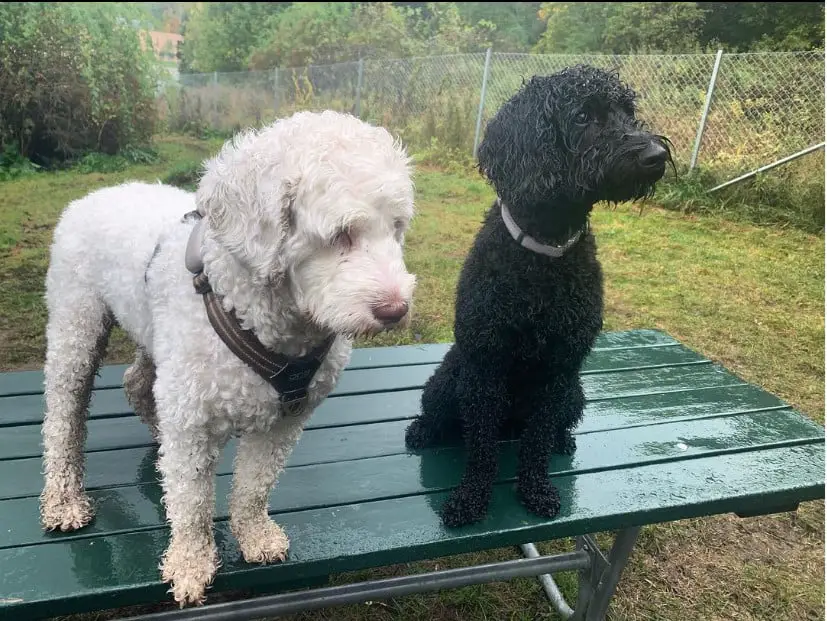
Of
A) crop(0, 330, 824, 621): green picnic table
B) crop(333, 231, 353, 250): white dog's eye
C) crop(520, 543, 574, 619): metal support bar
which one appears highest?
crop(333, 231, 353, 250): white dog's eye

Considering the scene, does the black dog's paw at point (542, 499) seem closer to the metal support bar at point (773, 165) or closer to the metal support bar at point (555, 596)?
the metal support bar at point (555, 596)

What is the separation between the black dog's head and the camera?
1.59 m

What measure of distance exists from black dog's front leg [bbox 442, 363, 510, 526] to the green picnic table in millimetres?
72

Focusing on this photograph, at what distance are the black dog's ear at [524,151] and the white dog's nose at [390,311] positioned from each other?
1.93ft

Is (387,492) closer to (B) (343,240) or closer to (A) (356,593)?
(A) (356,593)

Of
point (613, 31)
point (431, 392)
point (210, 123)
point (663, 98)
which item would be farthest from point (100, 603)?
point (613, 31)

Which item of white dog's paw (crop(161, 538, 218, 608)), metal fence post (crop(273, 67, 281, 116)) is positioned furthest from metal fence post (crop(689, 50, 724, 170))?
white dog's paw (crop(161, 538, 218, 608))

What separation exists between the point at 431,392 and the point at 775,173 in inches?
272

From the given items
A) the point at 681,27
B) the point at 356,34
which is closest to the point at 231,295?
the point at 356,34

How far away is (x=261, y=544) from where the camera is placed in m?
1.64

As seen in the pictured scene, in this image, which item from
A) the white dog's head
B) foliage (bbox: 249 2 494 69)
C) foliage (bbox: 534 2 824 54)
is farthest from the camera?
foliage (bbox: 534 2 824 54)

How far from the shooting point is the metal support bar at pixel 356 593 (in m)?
1.67

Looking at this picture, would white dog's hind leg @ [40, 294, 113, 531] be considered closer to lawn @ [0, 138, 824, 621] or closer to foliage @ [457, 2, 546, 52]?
lawn @ [0, 138, 824, 621]

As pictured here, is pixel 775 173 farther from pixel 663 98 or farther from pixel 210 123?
pixel 210 123
